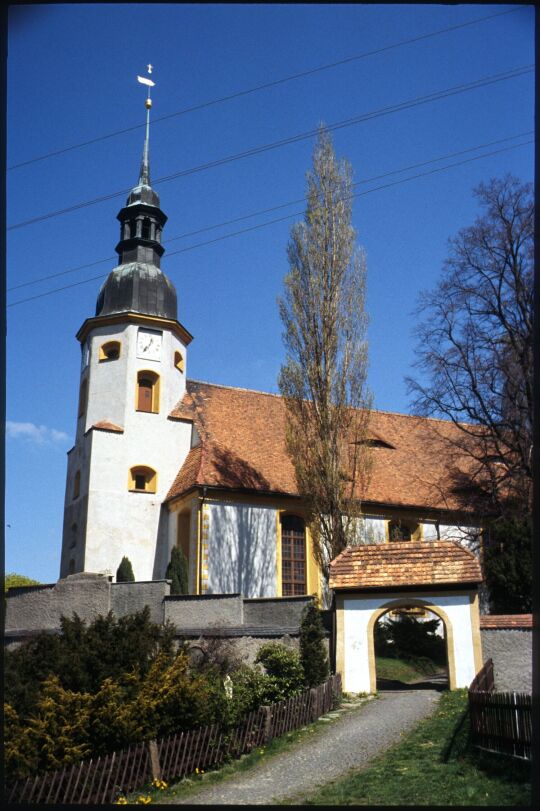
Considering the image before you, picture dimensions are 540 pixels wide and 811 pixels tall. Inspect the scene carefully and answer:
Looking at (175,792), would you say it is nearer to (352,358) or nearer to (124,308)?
(352,358)

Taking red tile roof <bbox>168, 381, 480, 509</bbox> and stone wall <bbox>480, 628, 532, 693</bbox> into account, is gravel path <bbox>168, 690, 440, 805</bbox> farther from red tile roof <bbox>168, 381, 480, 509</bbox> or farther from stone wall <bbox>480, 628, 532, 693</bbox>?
red tile roof <bbox>168, 381, 480, 509</bbox>

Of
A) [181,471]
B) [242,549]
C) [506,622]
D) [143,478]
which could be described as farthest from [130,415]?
[506,622]

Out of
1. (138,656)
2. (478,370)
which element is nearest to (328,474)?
(478,370)

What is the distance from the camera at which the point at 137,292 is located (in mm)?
30312

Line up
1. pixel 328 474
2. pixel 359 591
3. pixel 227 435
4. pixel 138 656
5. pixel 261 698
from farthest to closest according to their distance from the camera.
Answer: pixel 227 435 < pixel 328 474 < pixel 359 591 < pixel 261 698 < pixel 138 656

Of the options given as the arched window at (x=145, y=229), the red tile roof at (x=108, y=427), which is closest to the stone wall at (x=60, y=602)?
the red tile roof at (x=108, y=427)

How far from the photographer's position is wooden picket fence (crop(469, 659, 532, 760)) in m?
10.4

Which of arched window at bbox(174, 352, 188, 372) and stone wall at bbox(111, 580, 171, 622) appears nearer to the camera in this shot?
stone wall at bbox(111, 580, 171, 622)

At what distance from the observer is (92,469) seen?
90.9 feet

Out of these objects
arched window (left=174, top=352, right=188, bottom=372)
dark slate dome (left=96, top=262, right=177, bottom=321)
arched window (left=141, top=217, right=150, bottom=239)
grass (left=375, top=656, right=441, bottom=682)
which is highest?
arched window (left=141, top=217, right=150, bottom=239)

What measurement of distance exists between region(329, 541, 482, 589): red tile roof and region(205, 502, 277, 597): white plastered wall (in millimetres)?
6602

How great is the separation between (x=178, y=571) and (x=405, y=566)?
8.03 m

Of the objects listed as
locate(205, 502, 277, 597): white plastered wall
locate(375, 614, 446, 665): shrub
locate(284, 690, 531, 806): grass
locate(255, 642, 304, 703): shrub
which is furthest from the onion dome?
locate(284, 690, 531, 806): grass

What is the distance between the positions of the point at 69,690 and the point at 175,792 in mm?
2459
